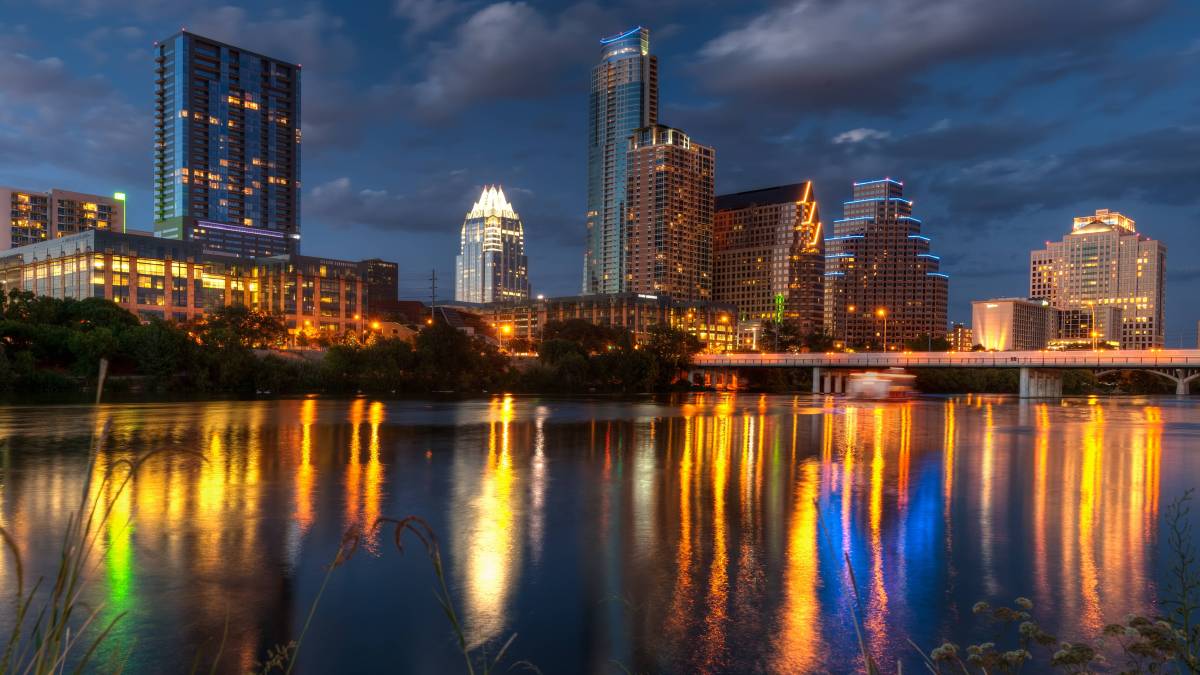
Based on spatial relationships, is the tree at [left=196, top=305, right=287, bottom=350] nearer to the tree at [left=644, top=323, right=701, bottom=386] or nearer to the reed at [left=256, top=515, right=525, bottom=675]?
the tree at [left=644, top=323, right=701, bottom=386]

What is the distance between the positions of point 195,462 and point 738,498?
59.6 ft

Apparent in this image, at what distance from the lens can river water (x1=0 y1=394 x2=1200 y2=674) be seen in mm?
10156

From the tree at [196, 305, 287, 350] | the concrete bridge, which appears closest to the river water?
the concrete bridge

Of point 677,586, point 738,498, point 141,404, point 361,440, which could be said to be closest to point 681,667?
point 677,586

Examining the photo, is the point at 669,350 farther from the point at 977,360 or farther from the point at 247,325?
the point at 247,325

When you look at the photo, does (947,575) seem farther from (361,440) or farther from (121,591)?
(361,440)

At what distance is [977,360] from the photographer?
117500mm

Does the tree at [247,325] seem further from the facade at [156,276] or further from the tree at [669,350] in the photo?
the tree at [669,350]

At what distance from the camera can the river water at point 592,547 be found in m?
10.2

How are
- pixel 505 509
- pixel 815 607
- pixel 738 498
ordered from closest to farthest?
1. pixel 815 607
2. pixel 505 509
3. pixel 738 498

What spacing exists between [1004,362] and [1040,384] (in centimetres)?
804

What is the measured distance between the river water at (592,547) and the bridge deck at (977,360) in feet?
287

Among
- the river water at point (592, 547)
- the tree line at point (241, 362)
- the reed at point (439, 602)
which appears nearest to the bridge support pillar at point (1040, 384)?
the tree line at point (241, 362)

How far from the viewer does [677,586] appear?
488 inches
